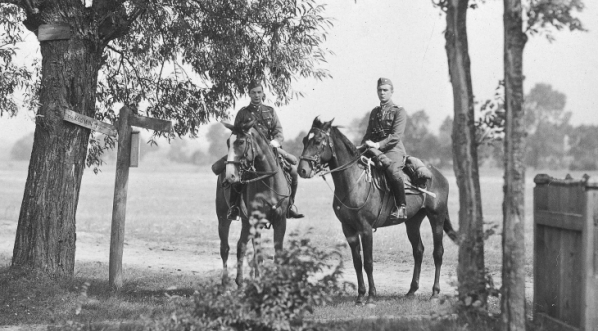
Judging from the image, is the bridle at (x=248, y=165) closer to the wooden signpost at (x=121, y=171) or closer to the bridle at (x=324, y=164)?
the bridle at (x=324, y=164)

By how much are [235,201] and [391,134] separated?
284cm

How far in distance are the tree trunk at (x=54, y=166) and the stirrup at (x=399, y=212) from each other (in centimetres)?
514

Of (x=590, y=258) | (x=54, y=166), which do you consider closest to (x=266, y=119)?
(x=54, y=166)

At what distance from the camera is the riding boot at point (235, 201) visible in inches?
463

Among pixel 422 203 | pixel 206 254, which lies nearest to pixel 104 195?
pixel 206 254

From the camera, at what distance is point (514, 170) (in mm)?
6363

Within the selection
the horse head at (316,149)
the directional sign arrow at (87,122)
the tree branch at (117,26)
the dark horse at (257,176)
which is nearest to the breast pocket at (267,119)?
the dark horse at (257,176)

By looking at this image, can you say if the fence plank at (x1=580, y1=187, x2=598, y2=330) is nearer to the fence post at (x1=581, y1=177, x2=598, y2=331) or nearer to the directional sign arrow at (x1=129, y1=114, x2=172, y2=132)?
the fence post at (x1=581, y1=177, x2=598, y2=331)

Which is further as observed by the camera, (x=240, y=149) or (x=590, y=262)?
(x=240, y=149)

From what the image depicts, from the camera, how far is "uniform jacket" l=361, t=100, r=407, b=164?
11.2 m

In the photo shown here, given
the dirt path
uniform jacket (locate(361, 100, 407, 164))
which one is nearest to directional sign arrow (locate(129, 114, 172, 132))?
the dirt path

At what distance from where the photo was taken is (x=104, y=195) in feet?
185

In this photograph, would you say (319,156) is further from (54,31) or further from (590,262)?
(54,31)

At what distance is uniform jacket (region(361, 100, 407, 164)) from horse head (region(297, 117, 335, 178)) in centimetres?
107
